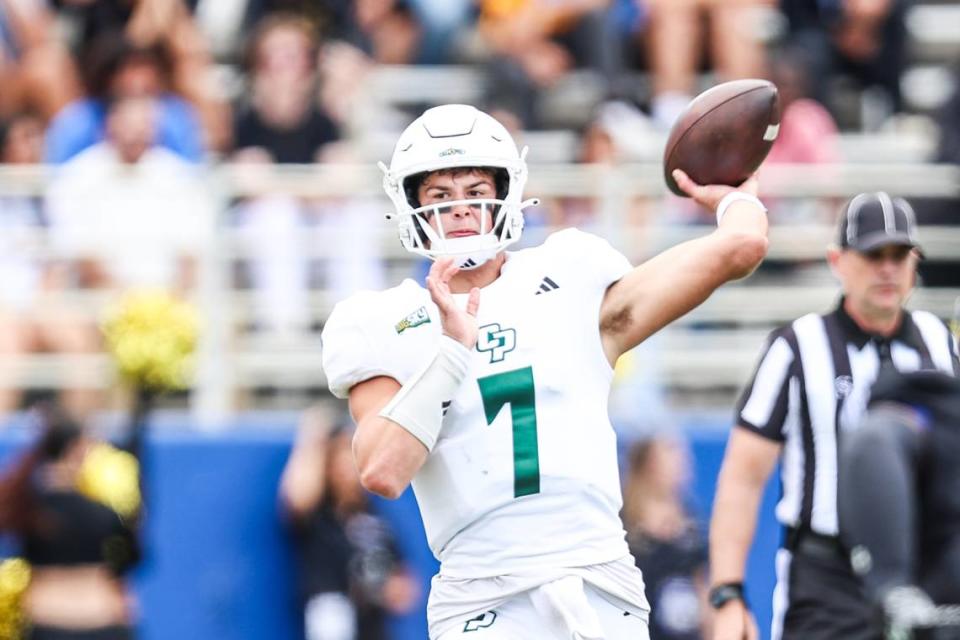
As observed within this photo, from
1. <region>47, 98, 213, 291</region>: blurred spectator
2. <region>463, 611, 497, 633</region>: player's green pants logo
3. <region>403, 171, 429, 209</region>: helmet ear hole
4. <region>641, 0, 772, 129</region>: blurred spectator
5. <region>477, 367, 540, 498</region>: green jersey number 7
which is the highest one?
<region>641, 0, 772, 129</region>: blurred spectator

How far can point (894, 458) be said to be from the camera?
4273 mm

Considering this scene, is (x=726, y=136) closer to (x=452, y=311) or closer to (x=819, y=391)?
(x=452, y=311)

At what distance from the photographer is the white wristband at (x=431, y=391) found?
4328 mm

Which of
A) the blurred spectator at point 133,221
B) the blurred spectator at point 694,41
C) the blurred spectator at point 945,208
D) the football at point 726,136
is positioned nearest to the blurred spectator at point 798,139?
the blurred spectator at point 694,41

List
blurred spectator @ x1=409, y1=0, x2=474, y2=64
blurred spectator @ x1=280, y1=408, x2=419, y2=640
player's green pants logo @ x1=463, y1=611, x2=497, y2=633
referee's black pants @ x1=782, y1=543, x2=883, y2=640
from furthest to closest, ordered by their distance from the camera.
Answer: blurred spectator @ x1=409, y1=0, x2=474, y2=64
blurred spectator @ x1=280, y1=408, x2=419, y2=640
referee's black pants @ x1=782, y1=543, x2=883, y2=640
player's green pants logo @ x1=463, y1=611, x2=497, y2=633

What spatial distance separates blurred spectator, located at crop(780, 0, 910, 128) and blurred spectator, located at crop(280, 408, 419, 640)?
3946 mm

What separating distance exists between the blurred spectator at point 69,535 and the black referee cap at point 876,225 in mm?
3212

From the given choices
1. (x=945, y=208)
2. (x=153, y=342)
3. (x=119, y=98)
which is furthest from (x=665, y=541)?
(x=119, y=98)

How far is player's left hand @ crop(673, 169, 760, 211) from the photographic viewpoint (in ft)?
15.3

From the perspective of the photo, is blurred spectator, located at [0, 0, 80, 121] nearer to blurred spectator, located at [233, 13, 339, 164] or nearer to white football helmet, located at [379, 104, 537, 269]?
blurred spectator, located at [233, 13, 339, 164]

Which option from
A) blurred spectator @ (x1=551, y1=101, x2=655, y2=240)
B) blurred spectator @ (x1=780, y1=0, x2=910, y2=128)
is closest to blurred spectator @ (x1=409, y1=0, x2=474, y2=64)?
blurred spectator @ (x1=551, y1=101, x2=655, y2=240)

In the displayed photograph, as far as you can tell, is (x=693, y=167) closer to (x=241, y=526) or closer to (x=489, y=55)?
(x=241, y=526)

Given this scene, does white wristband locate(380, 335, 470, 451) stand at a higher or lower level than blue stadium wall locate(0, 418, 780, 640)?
higher

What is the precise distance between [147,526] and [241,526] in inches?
17.3
